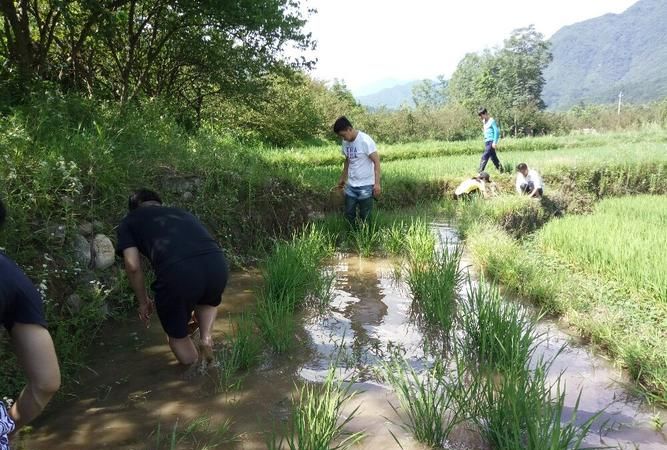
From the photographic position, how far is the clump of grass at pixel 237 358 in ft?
9.32

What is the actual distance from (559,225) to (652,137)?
18.8m

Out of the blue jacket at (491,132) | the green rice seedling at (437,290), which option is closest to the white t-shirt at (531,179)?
the blue jacket at (491,132)

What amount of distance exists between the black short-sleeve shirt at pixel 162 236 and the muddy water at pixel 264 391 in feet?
2.48

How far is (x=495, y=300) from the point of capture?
10.3ft

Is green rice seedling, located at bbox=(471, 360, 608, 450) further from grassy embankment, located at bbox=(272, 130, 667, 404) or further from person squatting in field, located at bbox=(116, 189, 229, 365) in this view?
person squatting in field, located at bbox=(116, 189, 229, 365)

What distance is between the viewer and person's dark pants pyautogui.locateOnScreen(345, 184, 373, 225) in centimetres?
586

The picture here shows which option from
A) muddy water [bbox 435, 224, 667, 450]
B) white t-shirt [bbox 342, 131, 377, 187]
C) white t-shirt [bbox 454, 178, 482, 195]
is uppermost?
white t-shirt [bbox 342, 131, 377, 187]

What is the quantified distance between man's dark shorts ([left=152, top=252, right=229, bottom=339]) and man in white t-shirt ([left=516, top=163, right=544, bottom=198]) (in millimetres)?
7176

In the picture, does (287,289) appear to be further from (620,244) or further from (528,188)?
(528,188)

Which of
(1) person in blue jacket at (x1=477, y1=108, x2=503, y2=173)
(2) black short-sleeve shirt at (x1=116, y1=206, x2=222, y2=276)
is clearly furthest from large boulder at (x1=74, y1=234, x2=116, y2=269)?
(1) person in blue jacket at (x1=477, y1=108, x2=503, y2=173)

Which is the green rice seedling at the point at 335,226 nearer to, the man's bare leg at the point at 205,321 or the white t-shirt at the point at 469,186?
the man's bare leg at the point at 205,321

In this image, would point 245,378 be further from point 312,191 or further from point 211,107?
point 211,107

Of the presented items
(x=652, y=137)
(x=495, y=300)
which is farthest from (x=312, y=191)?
(x=652, y=137)

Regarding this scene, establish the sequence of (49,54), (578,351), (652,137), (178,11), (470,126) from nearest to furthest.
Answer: (578,351) < (49,54) < (178,11) < (652,137) < (470,126)
